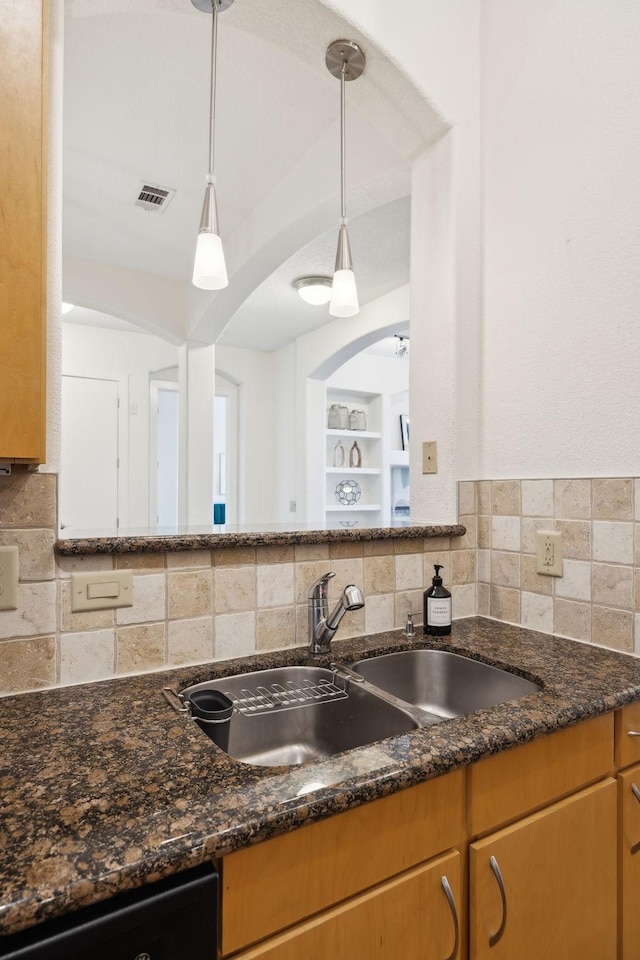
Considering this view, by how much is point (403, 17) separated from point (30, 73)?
114 cm

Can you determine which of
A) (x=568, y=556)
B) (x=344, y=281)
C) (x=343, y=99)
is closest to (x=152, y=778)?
(x=568, y=556)

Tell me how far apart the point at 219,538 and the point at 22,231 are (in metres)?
0.70

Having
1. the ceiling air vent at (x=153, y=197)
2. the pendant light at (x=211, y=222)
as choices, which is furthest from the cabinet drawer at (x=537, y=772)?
the ceiling air vent at (x=153, y=197)

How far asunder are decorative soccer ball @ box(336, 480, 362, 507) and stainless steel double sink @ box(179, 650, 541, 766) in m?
4.01

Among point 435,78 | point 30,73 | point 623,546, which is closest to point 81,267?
point 435,78

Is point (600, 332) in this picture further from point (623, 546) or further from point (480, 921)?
point (480, 921)

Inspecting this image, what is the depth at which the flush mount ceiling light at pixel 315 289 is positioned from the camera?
357 cm

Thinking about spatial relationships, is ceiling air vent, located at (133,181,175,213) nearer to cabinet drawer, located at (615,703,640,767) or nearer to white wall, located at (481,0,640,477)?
white wall, located at (481,0,640,477)

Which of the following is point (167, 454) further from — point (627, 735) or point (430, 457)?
point (627, 735)

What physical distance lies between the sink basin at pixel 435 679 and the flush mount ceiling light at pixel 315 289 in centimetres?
279

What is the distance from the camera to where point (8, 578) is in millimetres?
1030

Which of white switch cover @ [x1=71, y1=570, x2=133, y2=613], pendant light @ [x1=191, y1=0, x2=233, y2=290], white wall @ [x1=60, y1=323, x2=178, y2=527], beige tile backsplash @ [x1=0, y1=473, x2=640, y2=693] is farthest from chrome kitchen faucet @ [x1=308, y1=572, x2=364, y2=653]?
white wall @ [x1=60, y1=323, x2=178, y2=527]

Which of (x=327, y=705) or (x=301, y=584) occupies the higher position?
(x=301, y=584)

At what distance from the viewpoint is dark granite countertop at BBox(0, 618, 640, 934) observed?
0.57 m
